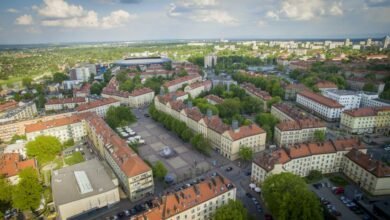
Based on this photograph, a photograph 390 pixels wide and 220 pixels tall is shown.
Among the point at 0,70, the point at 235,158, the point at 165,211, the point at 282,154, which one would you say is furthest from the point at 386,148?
the point at 0,70

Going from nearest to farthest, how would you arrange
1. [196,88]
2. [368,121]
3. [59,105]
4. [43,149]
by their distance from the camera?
[43,149]
[368,121]
[59,105]
[196,88]

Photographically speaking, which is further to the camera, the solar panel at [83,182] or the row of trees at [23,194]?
the solar panel at [83,182]

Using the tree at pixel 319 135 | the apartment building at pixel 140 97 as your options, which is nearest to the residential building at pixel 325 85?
the tree at pixel 319 135

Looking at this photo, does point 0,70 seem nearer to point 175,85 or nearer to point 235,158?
point 175,85

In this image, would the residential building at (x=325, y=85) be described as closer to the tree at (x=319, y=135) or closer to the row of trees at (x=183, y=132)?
the tree at (x=319, y=135)

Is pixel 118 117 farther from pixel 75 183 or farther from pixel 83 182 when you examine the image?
pixel 83 182

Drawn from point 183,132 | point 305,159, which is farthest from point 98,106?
point 305,159

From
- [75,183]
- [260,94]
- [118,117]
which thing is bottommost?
[75,183]

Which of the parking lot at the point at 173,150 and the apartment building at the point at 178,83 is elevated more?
the apartment building at the point at 178,83
